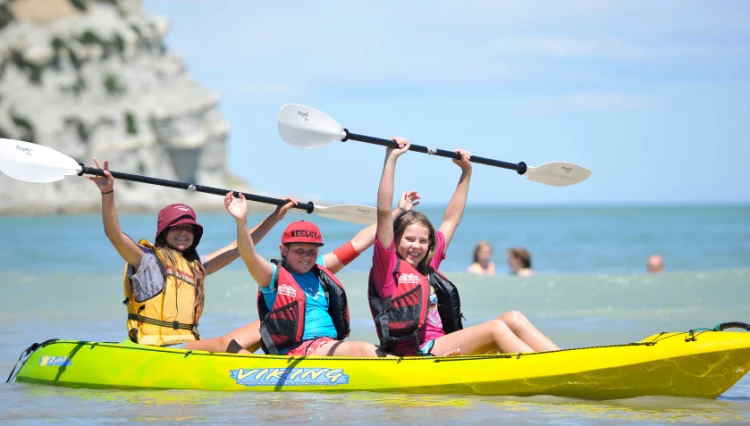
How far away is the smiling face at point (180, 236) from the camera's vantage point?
5.76 meters

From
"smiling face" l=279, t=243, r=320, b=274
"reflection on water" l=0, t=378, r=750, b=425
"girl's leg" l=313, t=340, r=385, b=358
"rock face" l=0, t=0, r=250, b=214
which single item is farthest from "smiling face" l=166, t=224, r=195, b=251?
"rock face" l=0, t=0, r=250, b=214

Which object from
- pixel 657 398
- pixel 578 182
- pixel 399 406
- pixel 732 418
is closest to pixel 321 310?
pixel 399 406

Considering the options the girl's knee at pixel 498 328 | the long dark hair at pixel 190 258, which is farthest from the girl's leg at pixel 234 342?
the girl's knee at pixel 498 328

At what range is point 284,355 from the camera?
5.45m

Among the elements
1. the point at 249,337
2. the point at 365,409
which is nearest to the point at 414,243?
the point at 365,409

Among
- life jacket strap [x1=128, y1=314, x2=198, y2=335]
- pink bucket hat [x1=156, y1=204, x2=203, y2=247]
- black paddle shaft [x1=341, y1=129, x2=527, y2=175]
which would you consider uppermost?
black paddle shaft [x1=341, y1=129, x2=527, y2=175]

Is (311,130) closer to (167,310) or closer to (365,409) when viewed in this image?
(167,310)

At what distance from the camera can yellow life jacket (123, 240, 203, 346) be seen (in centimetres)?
564

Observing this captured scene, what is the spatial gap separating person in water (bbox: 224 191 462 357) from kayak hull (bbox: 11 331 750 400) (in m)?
0.11

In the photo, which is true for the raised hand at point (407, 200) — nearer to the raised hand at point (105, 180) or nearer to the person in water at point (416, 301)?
the person in water at point (416, 301)

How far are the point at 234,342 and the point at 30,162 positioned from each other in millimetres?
1996

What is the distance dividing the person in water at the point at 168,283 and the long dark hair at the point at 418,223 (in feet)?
2.80

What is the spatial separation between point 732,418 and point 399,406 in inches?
65.5

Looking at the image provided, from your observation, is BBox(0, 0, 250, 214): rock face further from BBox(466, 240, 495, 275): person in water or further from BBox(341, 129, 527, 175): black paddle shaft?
BBox(341, 129, 527, 175): black paddle shaft
